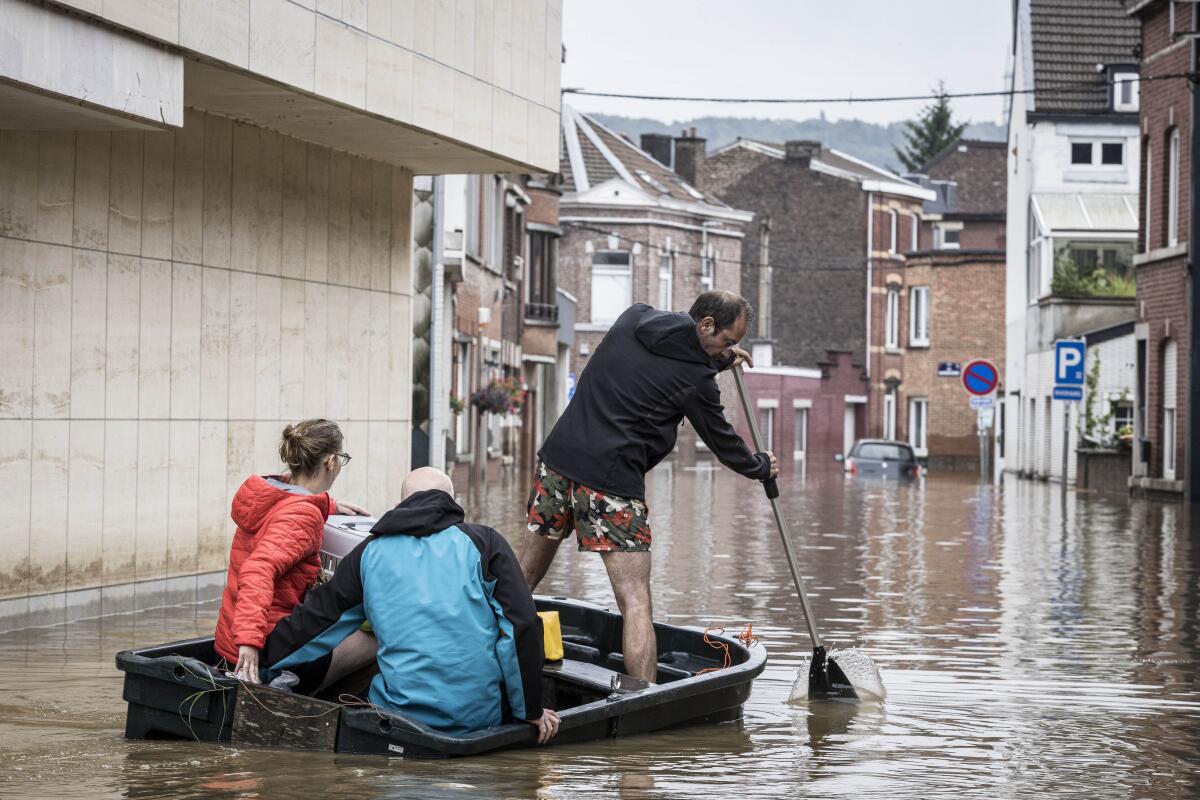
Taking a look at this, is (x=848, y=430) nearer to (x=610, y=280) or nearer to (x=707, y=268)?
(x=707, y=268)

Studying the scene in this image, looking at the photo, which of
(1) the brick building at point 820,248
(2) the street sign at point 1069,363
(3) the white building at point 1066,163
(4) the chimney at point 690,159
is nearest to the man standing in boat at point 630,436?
(2) the street sign at point 1069,363

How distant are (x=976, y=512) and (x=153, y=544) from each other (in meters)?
19.0

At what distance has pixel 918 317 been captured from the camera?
76.3m

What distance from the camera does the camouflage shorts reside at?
29.3 ft

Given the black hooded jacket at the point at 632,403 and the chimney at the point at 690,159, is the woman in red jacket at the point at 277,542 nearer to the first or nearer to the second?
the black hooded jacket at the point at 632,403

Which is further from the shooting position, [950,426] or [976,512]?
[950,426]

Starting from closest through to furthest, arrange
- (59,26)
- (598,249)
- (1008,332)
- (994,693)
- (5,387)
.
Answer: (994,693)
(59,26)
(5,387)
(1008,332)
(598,249)

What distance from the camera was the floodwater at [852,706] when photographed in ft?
23.8

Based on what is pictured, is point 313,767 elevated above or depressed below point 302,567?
below

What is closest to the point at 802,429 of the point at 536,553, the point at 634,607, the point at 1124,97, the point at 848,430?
the point at 848,430

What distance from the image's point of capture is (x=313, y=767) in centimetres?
739

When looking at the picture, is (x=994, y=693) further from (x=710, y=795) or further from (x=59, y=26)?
(x=59, y=26)

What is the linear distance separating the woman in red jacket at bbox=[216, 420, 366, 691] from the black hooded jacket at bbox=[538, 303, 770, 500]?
131 centimetres

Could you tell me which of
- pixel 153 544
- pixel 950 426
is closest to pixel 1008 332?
pixel 950 426
